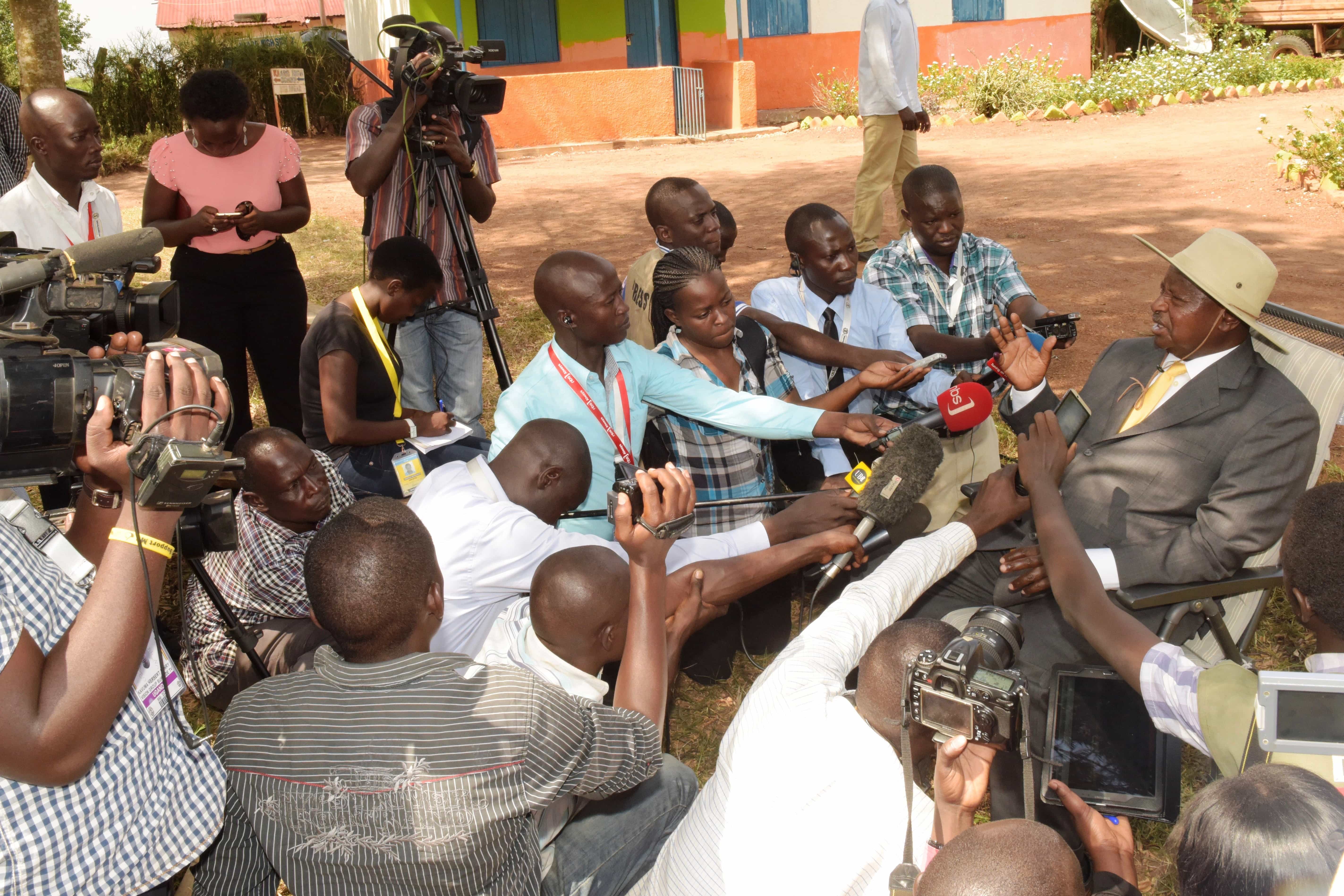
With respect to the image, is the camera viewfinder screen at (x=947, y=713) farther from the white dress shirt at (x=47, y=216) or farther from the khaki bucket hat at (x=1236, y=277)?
the white dress shirt at (x=47, y=216)

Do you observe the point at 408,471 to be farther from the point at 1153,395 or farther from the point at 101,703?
the point at 1153,395

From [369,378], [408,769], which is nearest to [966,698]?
[408,769]

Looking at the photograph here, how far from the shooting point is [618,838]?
2.52m

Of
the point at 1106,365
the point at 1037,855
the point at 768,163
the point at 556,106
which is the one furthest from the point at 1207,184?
the point at 1037,855

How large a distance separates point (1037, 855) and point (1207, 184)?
1029 cm

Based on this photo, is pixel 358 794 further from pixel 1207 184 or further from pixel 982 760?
pixel 1207 184

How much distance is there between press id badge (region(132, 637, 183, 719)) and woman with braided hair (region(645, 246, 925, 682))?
191 centimetres

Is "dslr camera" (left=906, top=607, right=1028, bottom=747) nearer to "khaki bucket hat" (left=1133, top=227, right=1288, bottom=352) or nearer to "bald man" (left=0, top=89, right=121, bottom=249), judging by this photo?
"khaki bucket hat" (left=1133, top=227, right=1288, bottom=352)

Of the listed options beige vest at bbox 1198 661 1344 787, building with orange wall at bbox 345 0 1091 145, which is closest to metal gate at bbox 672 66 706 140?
building with orange wall at bbox 345 0 1091 145

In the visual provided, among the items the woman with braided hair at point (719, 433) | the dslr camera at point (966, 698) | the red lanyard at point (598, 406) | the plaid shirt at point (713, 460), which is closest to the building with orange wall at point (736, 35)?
the woman with braided hair at point (719, 433)

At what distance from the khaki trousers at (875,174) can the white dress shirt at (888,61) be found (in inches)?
4.2

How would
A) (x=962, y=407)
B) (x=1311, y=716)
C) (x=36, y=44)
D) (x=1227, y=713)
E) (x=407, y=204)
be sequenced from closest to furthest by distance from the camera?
(x=1311, y=716) < (x=1227, y=713) < (x=962, y=407) < (x=407, y=204) < (x=36, y=44)

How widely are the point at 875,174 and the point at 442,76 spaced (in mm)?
3889

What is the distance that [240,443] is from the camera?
3.34 m
